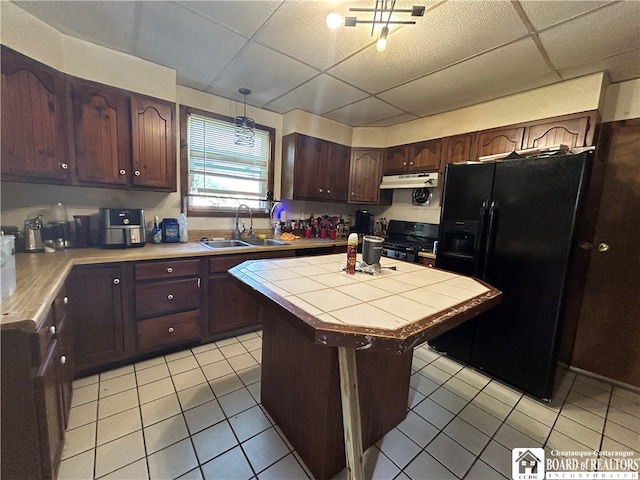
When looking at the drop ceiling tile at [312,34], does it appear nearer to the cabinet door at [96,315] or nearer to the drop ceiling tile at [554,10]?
the drop ceiling tile at [554,10]

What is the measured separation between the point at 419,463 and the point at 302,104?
3.17 m

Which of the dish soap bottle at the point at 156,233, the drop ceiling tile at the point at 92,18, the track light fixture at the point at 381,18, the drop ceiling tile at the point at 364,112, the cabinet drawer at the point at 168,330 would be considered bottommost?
the cabinet drawer at the point at 168,330

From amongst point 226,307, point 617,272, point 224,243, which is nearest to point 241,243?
point 224,243

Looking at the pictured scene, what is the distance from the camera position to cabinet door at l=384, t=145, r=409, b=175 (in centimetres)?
332

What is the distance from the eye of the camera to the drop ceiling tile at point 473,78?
184 centimetres

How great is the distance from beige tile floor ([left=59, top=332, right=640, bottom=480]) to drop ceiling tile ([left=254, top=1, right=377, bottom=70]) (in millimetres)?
2420

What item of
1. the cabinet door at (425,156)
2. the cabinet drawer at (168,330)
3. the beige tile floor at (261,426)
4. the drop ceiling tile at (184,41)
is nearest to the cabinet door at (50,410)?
the beige tile floor at (261,426)

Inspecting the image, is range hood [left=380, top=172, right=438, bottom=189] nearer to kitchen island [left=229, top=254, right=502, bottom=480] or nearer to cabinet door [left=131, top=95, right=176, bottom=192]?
kitchen island [left=229, top=254, right=502, bottom=480]

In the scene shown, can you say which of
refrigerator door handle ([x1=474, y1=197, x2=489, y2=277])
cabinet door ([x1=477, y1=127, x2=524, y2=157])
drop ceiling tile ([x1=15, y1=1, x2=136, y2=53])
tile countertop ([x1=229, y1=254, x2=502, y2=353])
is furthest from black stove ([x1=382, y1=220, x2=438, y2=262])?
drop ceiling tile ([x1=15, y1=1, x2=136, y2=53])

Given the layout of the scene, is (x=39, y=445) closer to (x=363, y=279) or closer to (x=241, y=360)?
(x=241, y=360)

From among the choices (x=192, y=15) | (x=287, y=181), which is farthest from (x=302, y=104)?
(x=192, y=15)

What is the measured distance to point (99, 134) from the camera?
1.98 meters

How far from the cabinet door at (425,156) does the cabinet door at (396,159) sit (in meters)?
0.08

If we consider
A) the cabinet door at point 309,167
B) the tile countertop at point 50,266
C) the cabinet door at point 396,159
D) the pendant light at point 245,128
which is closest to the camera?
the tile countertop at point 50,266
